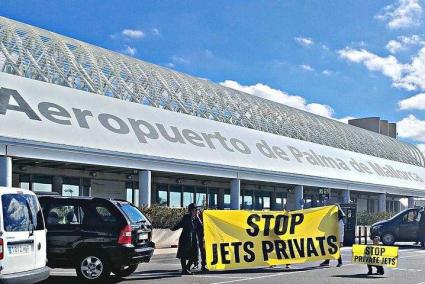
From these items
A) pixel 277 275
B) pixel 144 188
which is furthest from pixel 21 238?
pixel 144 188

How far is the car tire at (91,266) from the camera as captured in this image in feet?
40.1

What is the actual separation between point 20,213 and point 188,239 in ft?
18.2

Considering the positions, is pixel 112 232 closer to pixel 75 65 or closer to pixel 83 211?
pixel 83 211

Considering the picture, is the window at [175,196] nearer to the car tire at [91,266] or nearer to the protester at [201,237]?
the protester at [201,237]

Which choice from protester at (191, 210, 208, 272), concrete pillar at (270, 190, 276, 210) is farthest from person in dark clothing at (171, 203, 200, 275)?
concrete pillar at (270, 190, 276, 210)

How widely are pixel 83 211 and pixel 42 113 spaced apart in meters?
10.7

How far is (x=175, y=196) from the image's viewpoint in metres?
32.6

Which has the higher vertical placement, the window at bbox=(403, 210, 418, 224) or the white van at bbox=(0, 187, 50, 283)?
the white van at bbox=(0, 187, 50, 283)

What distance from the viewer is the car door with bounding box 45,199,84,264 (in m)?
12.2

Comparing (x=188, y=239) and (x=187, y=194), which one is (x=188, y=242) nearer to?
(x=188, y=239)

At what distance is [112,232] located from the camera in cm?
1220

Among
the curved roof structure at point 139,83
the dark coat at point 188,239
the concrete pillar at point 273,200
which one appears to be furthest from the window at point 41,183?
the concrete pillar at point 273,200

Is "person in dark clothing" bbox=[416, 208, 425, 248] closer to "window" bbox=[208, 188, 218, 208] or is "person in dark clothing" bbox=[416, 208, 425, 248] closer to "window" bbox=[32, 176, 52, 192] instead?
"window" bbox=[208, 188, 218, 208]

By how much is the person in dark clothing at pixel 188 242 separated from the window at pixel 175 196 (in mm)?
17580
